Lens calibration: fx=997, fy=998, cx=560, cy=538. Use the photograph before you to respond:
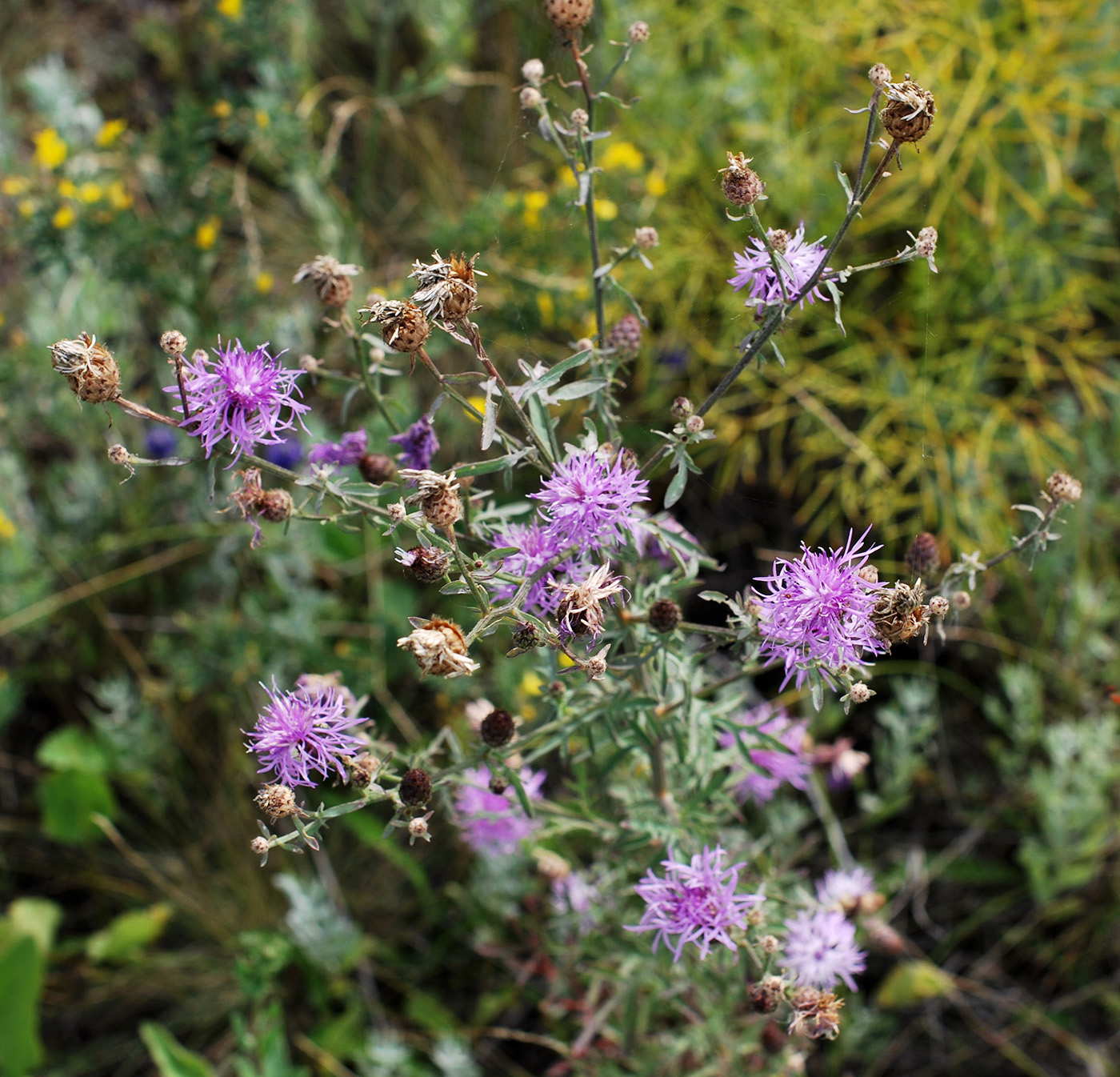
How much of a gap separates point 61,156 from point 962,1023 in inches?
125

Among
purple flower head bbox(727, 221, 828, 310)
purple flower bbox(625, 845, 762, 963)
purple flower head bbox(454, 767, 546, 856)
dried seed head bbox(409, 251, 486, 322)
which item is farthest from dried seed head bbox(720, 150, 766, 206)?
purple flower head bbox(454, 767, 546, 856)

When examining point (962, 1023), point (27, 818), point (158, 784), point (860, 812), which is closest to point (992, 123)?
point (860, 812)

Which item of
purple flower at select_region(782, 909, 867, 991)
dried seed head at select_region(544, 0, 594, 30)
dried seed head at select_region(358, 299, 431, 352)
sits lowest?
purple flower at select_region(782, 909, 867, 991)

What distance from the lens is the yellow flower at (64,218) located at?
101 inches

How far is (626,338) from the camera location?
1.35 metres

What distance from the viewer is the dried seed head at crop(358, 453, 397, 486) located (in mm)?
1360

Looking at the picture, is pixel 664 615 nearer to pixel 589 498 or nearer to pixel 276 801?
pixel 589 498

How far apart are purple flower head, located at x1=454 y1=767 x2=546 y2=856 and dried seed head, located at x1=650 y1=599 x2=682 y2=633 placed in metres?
0.48

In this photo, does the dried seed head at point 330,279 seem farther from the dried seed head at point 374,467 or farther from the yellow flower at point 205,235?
the yellow flower at point 205,235

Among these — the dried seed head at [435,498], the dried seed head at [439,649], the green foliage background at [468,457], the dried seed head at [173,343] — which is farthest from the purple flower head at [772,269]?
the green foliage background at [468,457]

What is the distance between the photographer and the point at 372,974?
2494 mm

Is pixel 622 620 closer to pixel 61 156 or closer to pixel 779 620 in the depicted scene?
pixel 779 620

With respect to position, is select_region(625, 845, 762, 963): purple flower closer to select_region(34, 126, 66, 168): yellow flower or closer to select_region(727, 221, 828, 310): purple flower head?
select_region(727, 221, 828, 310): purple flower head

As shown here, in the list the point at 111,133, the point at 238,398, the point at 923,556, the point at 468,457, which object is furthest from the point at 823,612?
the point at 111,133
